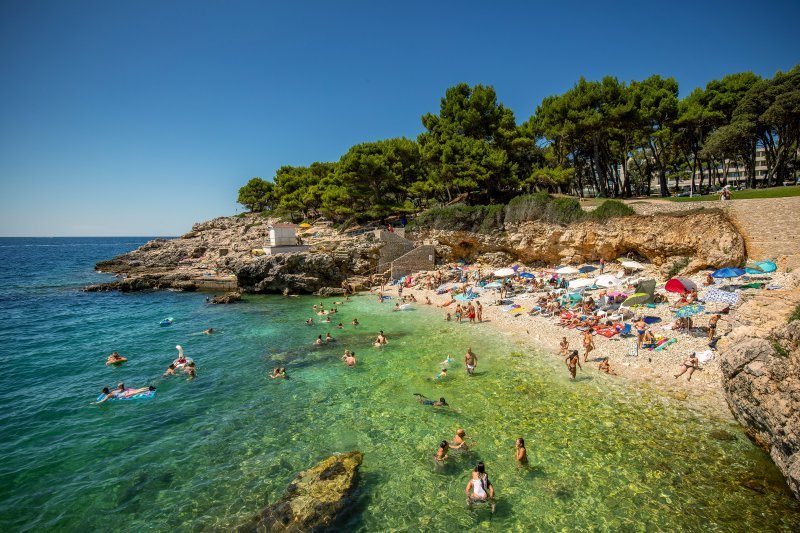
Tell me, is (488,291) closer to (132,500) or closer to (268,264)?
(268,264)

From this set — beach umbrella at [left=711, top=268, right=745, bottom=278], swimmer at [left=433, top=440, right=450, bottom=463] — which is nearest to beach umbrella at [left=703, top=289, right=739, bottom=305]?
beach umbrella at [left=711, top=268, right=745, bottom=278]

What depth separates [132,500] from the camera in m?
7.93

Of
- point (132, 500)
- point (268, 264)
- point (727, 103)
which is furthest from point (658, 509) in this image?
point (727, 103)

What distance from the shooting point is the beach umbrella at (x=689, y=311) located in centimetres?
1510

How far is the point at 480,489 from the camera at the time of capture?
7.30m

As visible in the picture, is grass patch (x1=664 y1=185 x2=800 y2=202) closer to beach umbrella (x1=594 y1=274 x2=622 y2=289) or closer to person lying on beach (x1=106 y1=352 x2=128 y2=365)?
beach umbrella (x1=594 y1=274 x2=622 y2=289)

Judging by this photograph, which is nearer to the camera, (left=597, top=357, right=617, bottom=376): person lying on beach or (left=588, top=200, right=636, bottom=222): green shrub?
(left=597, top=357, right=617, bottom=376): person lying on beach

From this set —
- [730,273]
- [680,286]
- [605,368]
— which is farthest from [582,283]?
[605,368]

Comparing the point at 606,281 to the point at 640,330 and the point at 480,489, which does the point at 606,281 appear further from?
the point at 480,489

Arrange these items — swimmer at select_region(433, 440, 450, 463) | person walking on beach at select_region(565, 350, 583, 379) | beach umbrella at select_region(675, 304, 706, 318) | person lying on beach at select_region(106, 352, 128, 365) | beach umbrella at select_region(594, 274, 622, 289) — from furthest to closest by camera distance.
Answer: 1. beach umbrella at select_region(594, 274, 622, 289)
2. person lying on beach at select_region(106, 352, 128, 365)
3. beach umbrella at select_region(675, 304, 706, 318)
4. person walking on beach at select_region(565, 350, 583, 379)
5. swimmer at select_region(433, 440, 450, 463)

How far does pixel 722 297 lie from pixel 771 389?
947 cm

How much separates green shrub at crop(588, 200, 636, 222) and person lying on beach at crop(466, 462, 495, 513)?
25227 mm

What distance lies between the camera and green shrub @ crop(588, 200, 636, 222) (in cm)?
2600

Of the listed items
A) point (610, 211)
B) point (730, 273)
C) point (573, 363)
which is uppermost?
point (610, 211)
